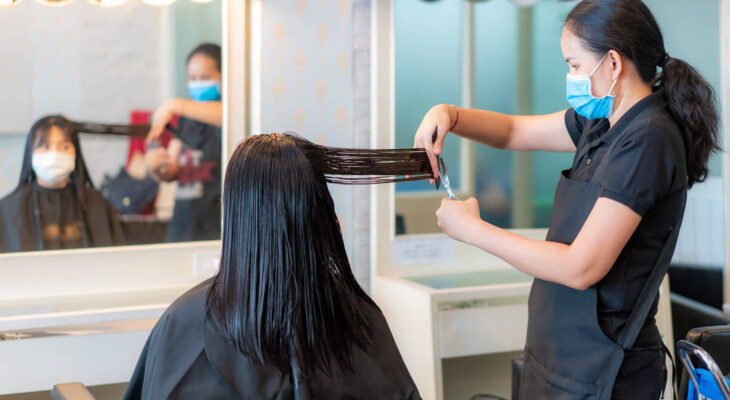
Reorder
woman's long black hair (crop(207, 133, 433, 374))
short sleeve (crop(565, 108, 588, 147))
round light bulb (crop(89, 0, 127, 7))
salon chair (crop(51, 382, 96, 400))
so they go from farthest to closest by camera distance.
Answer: round light bulb (crop(89, 0, 127, 7)) → short sleeve (crop(565, 108, 588, 147)) → salon chair (crop(51, 382, 96, 400)) → woman's long black hair (crop(207, 133, 433, 374))

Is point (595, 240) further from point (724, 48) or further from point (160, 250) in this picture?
point (724, 48)

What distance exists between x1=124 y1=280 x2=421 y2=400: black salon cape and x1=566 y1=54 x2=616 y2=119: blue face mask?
0.72 metres

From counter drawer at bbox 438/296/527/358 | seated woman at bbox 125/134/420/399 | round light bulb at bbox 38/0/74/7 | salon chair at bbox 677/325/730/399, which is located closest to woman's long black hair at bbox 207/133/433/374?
seated woman at bbox 125/134/420/399

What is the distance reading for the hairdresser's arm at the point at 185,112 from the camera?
2.48 meters

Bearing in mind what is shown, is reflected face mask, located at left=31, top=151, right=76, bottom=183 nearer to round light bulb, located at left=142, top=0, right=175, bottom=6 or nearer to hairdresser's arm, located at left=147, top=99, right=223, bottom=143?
hairdresser's arm, located at left=147, top=99, right=223, bottom=143

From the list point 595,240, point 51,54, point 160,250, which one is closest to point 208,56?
point 51,54

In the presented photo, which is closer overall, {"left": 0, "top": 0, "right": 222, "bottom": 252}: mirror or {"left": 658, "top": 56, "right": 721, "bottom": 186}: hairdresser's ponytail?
{"left": 658, "top": 56, "right": 721, "bottom": 186}: hairdresser's ponytail

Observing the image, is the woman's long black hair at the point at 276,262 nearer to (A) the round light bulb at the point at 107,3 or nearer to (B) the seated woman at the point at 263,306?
(B) the seated woman at the point at 263,306

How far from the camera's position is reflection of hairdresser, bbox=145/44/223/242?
2.50m

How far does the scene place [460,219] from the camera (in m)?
1.54

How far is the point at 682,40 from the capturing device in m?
2.98

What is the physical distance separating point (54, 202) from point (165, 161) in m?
0.38

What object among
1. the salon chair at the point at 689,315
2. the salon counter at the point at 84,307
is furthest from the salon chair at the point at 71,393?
the salon chair at the point at 689,315

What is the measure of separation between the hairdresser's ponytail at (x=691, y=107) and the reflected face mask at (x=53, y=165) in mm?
1826
